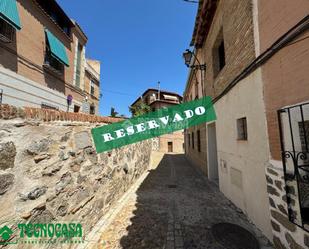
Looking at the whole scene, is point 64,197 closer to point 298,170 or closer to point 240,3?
point 298,170

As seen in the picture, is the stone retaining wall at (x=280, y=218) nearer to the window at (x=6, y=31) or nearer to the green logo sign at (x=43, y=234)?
the green logo sign at (x=43, y=234)

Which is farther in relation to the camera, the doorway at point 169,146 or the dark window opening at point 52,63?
the doorway at point 169,146

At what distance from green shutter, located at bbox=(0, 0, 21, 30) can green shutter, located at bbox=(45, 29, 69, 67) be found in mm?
2206

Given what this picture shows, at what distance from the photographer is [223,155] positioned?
539cm

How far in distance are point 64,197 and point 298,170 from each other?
3490 millimetres

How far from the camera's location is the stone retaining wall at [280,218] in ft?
7.81

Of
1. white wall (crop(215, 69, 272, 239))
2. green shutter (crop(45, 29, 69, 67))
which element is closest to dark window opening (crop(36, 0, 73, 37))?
green shutter (crop(45, 29, 69, 67))

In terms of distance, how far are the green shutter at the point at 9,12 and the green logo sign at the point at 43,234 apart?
7085 millimetres

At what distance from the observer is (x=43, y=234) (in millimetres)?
2229

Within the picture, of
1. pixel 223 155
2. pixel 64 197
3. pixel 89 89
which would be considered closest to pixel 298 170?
pixel 223 155

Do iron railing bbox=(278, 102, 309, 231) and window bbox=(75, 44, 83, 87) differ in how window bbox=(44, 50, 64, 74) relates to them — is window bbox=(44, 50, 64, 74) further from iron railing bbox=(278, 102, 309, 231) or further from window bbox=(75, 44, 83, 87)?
iron railing bbox=(278, 102, 309, 231)

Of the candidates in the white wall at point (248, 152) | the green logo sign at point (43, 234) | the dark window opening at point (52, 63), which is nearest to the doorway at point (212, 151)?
the white wall at point (248, 152)

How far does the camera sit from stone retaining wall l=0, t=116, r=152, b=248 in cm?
180

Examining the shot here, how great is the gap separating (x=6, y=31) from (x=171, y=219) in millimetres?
8867
